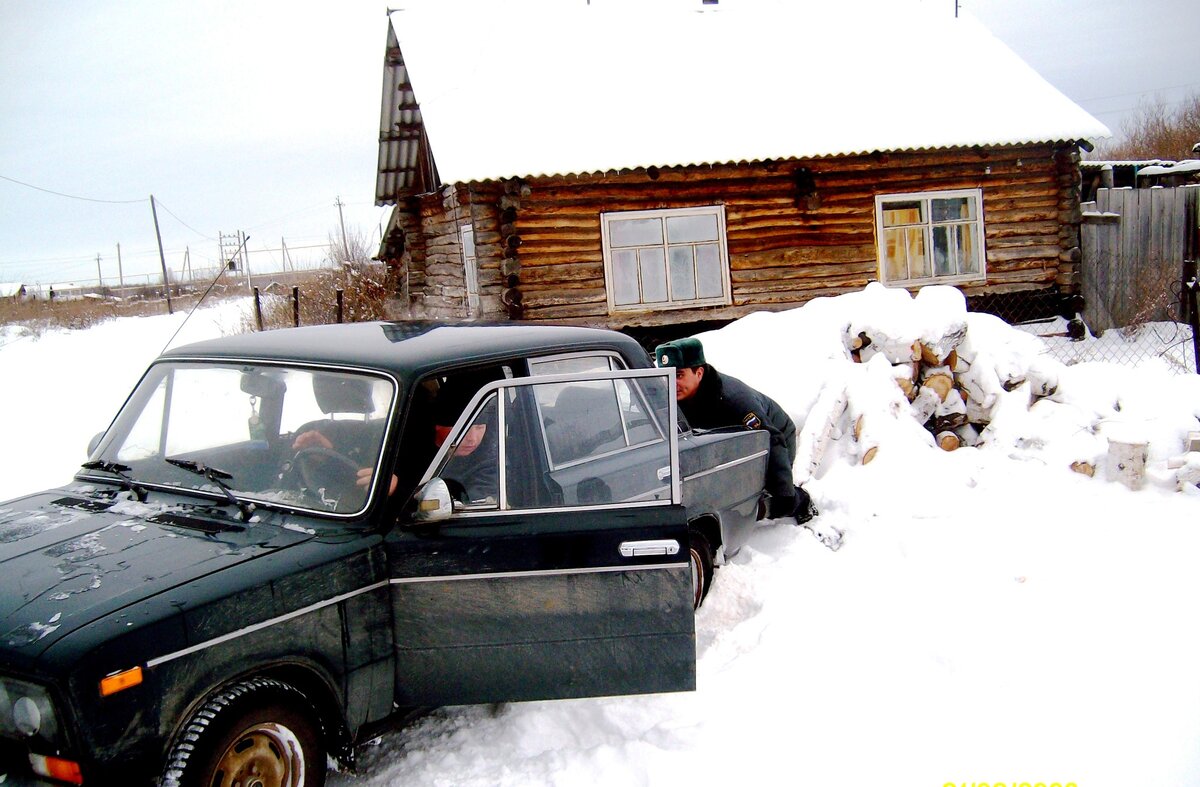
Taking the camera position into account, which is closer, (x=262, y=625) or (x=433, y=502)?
(x=262, y=625)

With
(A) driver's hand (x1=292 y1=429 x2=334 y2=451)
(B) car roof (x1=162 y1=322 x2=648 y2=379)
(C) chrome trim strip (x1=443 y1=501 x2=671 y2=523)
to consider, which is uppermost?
(B) car roof (x1=162 y1=322 x2=648 y2=379)

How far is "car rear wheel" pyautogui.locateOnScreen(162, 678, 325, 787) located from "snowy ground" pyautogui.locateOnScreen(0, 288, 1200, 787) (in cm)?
48

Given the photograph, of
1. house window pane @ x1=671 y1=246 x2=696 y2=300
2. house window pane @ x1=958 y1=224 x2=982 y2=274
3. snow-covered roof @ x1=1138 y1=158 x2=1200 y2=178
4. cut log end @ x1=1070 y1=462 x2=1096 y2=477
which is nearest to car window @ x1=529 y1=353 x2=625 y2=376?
cut log end @ x1=1070 y1=462 x2=1096 y2=477

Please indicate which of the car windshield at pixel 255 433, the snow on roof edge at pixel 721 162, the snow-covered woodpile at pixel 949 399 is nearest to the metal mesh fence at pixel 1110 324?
the snow on roof edge at pixel 721 162

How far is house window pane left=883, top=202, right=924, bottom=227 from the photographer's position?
14.1 metres

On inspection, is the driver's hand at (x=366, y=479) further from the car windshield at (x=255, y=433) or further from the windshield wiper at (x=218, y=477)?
the windshield wiper at (x=218, y=477)

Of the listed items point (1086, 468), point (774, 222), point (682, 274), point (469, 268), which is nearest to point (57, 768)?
point (1086, 468)

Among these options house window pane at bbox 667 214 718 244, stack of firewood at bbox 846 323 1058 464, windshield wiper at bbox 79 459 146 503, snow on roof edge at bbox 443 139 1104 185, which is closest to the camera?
windshield wiper at bbox 79 459 146 503

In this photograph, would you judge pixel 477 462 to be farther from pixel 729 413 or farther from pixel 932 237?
pixel 932 237

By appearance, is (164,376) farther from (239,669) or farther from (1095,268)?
(1095,268)

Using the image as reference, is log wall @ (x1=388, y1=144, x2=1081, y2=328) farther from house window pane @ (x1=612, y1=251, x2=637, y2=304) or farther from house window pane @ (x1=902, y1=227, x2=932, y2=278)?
house window pane @ (x1=902, y1=227, x2=932, y2=278)

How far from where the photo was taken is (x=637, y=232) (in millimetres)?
13078

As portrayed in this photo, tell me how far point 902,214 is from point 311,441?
1229cm

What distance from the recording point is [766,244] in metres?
13.5
